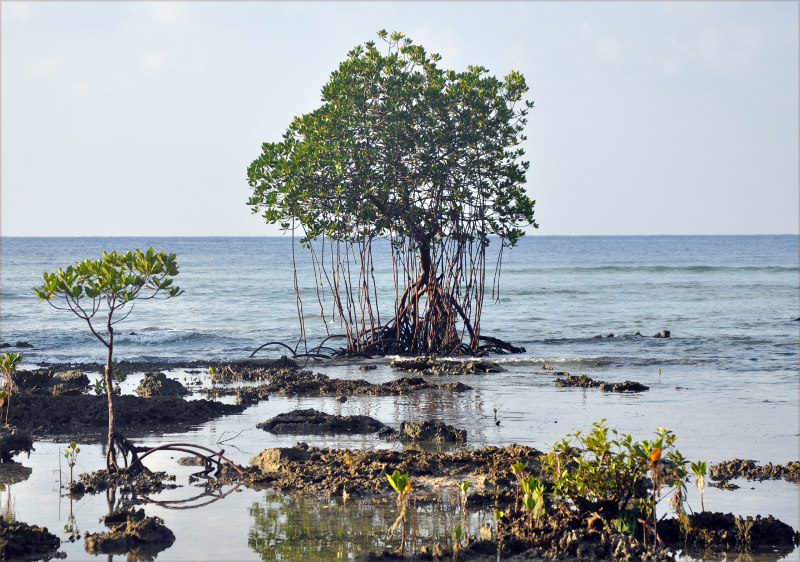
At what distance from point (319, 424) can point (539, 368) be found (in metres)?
9.02

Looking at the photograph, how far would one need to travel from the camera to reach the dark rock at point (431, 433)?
11.5m

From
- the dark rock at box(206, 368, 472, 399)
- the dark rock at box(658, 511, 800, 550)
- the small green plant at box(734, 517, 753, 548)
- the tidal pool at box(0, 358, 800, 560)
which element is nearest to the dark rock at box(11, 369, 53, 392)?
the tidal pool at box(0, 358, 800, 560)

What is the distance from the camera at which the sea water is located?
8.66 meters

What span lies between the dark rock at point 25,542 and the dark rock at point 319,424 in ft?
16.4

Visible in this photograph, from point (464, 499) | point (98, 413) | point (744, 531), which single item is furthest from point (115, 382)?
point (744, 531)

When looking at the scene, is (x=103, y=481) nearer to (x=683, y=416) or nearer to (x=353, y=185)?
(x=683, y=416)

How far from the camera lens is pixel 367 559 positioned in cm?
A: 684

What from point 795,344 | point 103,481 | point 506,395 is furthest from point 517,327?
point 103,481

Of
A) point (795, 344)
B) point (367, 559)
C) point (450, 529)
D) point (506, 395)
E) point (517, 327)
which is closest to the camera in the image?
point (367, 559)

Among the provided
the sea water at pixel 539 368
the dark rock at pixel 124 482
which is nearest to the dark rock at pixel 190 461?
the sea water at pixel 539 368

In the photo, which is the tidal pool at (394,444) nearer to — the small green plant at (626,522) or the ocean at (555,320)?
the small green plant at (626,522)

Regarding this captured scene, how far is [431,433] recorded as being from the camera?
11.7 meters

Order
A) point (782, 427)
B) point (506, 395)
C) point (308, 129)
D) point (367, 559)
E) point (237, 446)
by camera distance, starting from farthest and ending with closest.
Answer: point (308, 129) → point (506, 395) → point (782, 427) → point (237, 446) → point (367, 559)

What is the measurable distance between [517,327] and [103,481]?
2492cm
